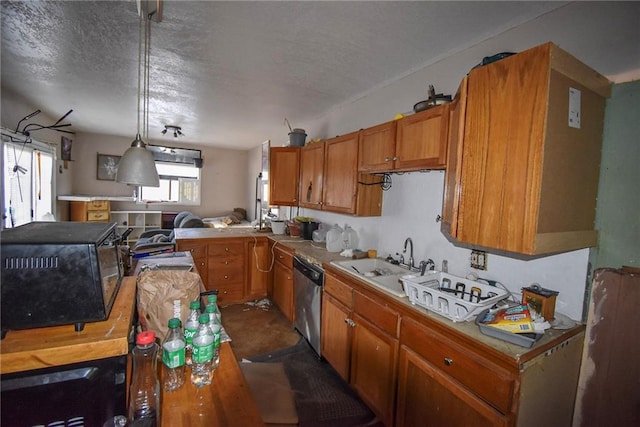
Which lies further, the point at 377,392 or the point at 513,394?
the point at 377,392

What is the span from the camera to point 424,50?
6.24ft

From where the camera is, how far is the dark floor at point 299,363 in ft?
6.08

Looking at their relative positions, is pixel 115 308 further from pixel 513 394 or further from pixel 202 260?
pixel 202 260

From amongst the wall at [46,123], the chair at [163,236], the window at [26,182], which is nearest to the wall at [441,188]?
the chair at [163,236]

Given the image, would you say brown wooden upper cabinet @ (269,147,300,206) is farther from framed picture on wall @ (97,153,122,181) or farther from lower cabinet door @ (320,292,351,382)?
framed picture on wall @ (97,153,122,181)

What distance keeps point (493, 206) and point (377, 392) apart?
1.33 m

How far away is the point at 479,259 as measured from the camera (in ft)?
5.77

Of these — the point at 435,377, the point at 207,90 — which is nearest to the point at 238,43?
the point at 207,90

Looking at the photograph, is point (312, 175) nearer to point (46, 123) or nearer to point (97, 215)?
point (46, 123)

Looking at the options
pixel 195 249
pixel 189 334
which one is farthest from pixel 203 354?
pixel 195 249

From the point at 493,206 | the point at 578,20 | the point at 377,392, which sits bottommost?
the point at 377,392

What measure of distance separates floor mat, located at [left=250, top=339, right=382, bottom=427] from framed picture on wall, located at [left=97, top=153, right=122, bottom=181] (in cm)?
522

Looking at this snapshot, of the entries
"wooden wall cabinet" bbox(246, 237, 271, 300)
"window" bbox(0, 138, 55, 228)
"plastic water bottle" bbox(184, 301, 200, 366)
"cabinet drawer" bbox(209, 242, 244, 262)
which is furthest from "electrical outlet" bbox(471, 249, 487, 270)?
"window" bbox(0, 138, 55, 228)

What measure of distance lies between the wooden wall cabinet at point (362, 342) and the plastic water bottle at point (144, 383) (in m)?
1.24
